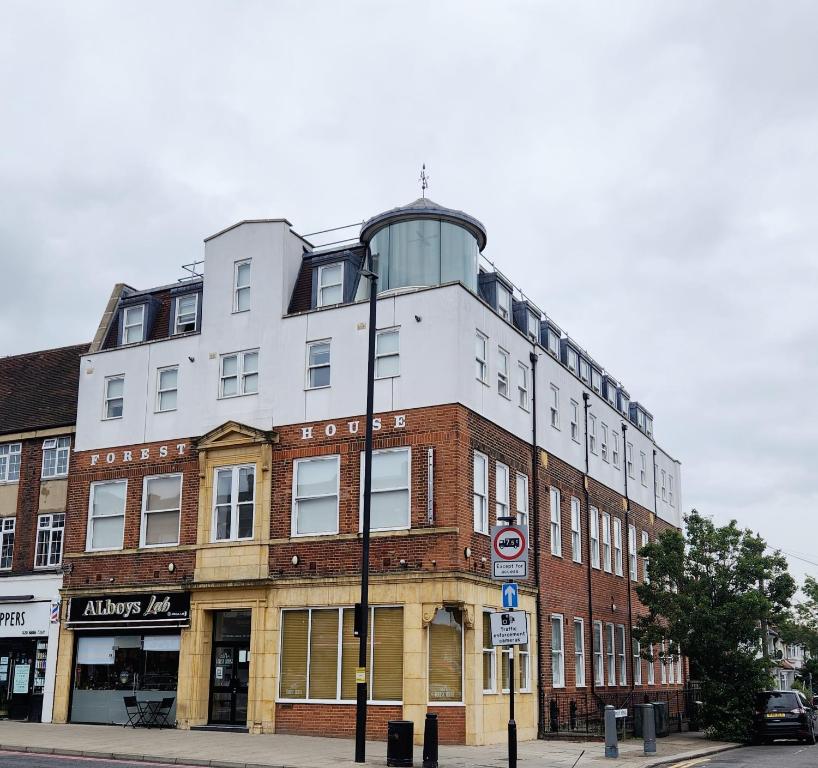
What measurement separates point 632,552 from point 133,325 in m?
20.3

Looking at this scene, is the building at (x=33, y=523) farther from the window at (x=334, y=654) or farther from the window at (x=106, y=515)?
the window at (x=334, y=654)

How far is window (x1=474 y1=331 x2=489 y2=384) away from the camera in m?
25.8

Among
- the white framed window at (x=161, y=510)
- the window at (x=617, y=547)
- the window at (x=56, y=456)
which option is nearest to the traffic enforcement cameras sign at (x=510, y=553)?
the white framed window at (x=161, y=510)

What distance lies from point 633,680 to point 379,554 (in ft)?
51.8

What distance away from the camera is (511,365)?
27984 mm

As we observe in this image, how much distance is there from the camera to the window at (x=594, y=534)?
33750mm

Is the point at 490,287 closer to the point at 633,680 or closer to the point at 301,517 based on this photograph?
the point at 301,517

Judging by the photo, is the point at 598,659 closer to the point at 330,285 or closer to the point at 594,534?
the point at 594,534

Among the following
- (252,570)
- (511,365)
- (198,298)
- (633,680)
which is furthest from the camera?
(633,680)

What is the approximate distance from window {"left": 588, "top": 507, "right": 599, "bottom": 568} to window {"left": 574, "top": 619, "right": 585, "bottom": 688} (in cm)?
275

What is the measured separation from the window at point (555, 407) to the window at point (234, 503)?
9.65 m

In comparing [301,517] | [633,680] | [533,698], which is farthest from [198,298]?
[633,680]

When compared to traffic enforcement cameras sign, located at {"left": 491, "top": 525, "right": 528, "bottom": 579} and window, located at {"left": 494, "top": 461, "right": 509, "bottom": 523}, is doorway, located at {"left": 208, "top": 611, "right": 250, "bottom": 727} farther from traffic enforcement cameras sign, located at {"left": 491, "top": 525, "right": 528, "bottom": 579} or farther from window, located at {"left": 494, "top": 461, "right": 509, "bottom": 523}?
traffic enforcement cameras sign, located at {"left": 491, "top": 525, "right": 528, "bottom": 579}

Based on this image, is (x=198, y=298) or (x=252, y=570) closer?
(x=252, y=570)
